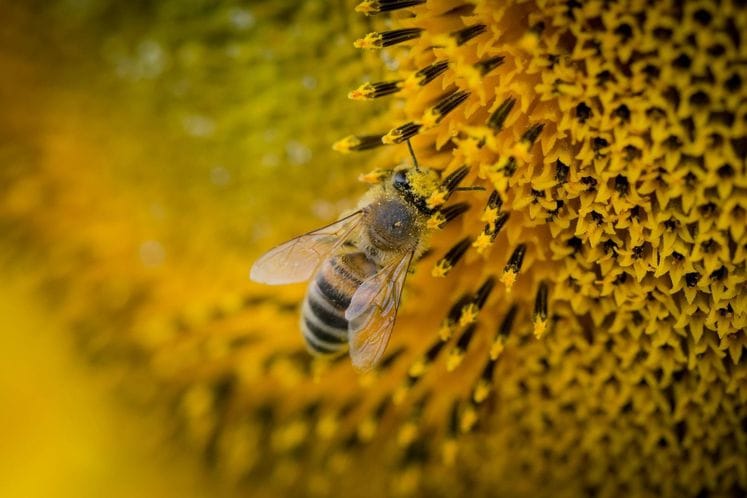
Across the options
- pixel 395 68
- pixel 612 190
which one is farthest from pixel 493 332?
pixel 395 68

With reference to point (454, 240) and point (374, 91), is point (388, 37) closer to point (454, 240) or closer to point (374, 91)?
point (374, 91)

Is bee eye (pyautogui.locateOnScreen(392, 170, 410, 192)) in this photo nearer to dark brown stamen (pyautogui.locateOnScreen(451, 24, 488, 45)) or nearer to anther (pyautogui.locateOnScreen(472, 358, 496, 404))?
dark brown stamen (pyautogui.locateOnScreen(451, 24, 488, 45))

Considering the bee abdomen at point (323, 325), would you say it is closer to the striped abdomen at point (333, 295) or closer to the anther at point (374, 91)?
the striped abdomen at point (333, 295)

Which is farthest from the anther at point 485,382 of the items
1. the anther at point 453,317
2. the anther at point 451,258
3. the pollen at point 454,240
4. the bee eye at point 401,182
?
the bee eye at point 401,182

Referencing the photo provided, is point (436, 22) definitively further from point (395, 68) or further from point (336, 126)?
point (336, 126)

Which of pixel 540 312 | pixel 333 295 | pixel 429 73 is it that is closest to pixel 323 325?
pixel 333 295

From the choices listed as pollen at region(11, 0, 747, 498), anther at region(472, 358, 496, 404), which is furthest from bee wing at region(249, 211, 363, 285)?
anther at region(472, 358, 496, 404)

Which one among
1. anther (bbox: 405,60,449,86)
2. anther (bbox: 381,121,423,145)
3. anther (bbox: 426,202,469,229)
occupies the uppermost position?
anther (bbox: 405,60,449,86)
